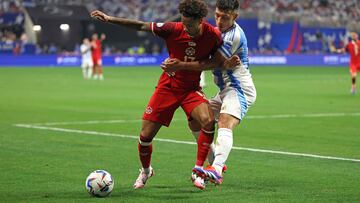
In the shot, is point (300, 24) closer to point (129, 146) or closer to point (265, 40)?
point (265, 40)

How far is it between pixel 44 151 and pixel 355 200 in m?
6.21

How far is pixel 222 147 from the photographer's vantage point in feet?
34.6

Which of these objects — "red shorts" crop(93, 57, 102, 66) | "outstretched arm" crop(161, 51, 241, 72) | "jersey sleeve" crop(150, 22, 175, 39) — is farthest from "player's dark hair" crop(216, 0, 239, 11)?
"red shorts" crop(93, 57, 102, 66)

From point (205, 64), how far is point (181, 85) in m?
0.47

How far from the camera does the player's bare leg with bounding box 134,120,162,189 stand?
10852 millimetres

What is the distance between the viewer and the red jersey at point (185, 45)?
34.6 feet

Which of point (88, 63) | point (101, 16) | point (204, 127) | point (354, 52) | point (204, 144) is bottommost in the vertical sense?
point (88, 63)

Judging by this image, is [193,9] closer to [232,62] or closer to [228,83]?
[232,62]

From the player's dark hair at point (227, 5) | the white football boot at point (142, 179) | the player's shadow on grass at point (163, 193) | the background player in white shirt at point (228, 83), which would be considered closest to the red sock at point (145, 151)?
the white football boot at point (142, 179)

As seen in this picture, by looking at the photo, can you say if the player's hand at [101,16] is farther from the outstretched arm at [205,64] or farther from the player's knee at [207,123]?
the player's knee at [207,123]

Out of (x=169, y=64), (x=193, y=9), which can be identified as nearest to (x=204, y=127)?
(x=169, y=64)

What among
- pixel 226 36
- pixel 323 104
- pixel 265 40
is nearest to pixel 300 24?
pixel 265 40

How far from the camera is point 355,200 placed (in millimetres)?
9750

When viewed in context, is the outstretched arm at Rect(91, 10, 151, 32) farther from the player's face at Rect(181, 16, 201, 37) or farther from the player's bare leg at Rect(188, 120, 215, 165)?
the player's bare leg at Rect(188, 120, 215, 165)
